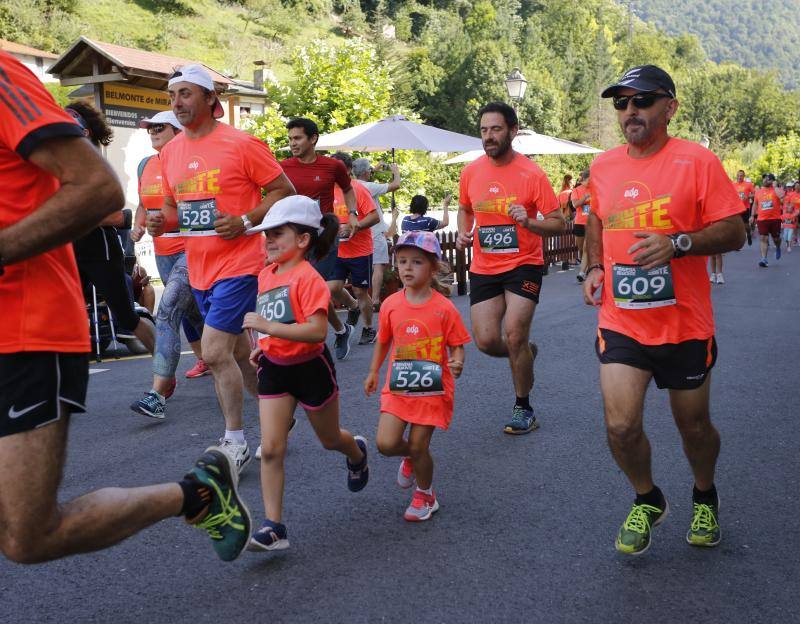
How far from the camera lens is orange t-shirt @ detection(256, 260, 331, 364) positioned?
4164mm

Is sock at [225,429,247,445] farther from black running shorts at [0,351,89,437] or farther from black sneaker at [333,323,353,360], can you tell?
black sneaker at [333,323,353,360]

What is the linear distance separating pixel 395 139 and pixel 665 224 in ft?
38.4

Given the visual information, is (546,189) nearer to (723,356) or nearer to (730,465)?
(730,465)

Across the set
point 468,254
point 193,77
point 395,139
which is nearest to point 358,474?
point 193,77

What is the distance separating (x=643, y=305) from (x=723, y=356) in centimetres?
585

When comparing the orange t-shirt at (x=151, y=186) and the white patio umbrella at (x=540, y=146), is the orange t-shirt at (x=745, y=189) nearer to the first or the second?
the white patio umbrella at (x=540, y=146)

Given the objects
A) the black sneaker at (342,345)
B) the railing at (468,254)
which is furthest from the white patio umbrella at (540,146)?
the black sneaker at (342,345)

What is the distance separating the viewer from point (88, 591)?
373 cm

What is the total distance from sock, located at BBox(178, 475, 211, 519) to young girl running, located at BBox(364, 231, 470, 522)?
140 cm

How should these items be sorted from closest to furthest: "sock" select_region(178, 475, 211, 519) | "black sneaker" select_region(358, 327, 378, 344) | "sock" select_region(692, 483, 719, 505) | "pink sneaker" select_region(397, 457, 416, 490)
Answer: "sock" select_region(178, 475, 211, 519) < "sock" select_region(692, 483, 719, 505) < "pink sneaker" select_region(397, 457, 416, 490) < "black sneaker" select_region(358, 327, 378, 344)

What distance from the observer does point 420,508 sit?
4.53 m

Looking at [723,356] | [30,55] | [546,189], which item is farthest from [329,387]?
[30,55]

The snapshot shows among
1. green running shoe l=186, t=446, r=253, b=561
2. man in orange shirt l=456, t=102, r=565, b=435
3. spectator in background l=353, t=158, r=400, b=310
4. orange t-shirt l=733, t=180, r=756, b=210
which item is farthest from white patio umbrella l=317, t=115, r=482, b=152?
green running shoe l=186, t=446, r=253, b=561

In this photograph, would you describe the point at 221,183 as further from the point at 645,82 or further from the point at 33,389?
the point at 33,389
